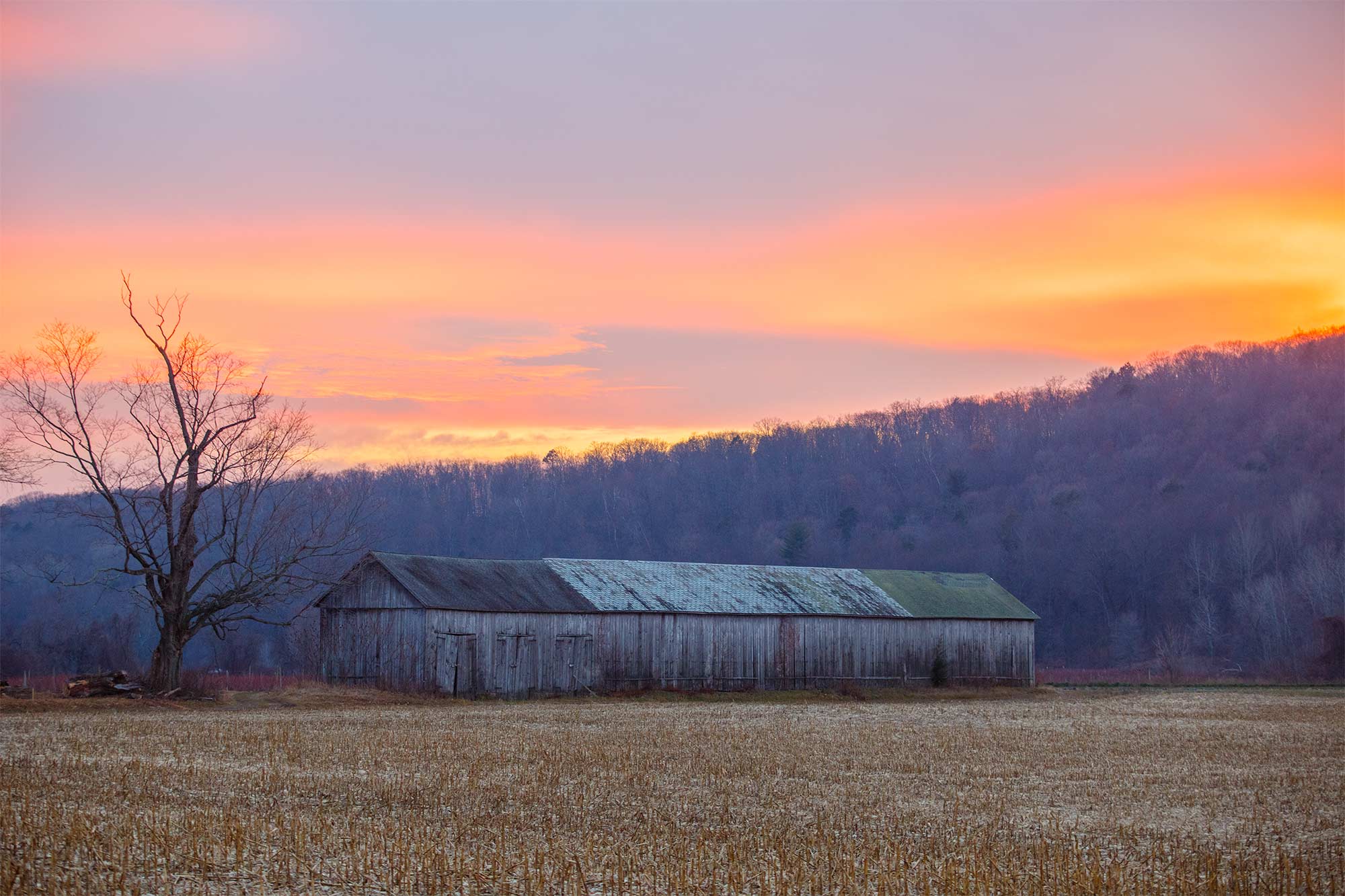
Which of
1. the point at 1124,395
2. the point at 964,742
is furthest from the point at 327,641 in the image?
the point at 1124,395

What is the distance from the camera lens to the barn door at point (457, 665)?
43.0 metres

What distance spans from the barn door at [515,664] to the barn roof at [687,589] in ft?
3.50

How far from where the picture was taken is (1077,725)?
3306 cm

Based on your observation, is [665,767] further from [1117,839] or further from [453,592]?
[453,592]

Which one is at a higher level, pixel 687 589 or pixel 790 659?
pixel 687 589

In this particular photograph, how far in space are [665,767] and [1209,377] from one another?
13437 cm

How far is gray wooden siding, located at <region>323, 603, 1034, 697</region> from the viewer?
143 ft

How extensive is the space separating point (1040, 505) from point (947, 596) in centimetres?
6751

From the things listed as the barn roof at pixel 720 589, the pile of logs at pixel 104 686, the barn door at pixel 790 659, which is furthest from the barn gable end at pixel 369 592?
the barn door at pixel 790 659

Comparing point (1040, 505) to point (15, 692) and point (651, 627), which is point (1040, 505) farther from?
point (15, 692)

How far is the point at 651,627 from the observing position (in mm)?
48531

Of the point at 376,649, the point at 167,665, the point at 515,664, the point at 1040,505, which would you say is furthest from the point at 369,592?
the point at 1040,505

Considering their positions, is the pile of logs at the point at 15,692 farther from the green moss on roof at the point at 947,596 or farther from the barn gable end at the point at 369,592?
the green moss on roof at the point at 947,596

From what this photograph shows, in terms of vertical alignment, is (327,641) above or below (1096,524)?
below
